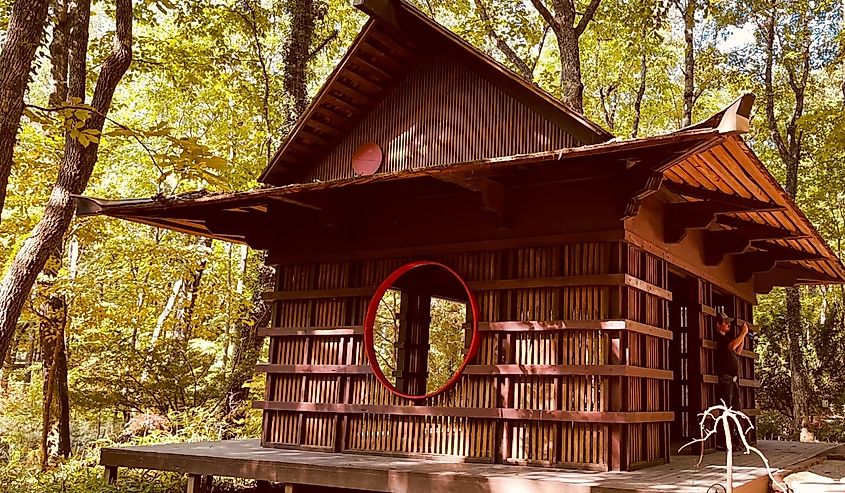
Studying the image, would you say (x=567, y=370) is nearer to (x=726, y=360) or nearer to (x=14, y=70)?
(x=726, y=360)

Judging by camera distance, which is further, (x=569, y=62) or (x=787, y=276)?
(x=569, y=62)

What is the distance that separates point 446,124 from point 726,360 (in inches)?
184

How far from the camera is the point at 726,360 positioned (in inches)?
364

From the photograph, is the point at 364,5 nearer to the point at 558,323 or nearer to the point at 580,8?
the point at 558,323

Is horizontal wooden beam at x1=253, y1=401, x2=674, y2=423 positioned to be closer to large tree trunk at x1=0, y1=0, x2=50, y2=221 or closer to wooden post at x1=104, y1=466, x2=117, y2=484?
wooden post at x1=104, y1=466, x2=117, y2=484

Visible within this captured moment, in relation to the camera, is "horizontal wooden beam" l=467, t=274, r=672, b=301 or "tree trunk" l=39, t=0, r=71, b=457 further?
"tree trunk" l=39, t=0, r=71, b=457

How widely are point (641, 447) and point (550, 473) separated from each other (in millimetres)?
1131

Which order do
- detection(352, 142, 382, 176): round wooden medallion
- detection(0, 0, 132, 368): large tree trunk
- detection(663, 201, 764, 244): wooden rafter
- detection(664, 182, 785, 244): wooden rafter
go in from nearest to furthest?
detection(0, 0, 132, 368): large tree trunk, detection(664, 182, 785, 244): wooden rafter, detection(663, 201, 764, 244): wooden rafter, detection(352, 142, 382, 176): round wooden medallion

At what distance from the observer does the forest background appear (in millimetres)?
9203

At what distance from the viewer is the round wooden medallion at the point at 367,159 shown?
27.3 ft

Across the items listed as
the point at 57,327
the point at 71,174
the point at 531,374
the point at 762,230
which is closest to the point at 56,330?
the point at 57,327

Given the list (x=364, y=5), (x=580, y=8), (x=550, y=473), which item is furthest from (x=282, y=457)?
(x=580, y=8)

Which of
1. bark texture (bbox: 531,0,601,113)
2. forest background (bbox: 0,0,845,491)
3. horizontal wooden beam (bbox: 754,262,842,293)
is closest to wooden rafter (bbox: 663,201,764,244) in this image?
forest background (bbox: 0,0,845,491)

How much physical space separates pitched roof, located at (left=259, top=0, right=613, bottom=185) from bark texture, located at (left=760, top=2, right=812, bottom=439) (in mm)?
11586
